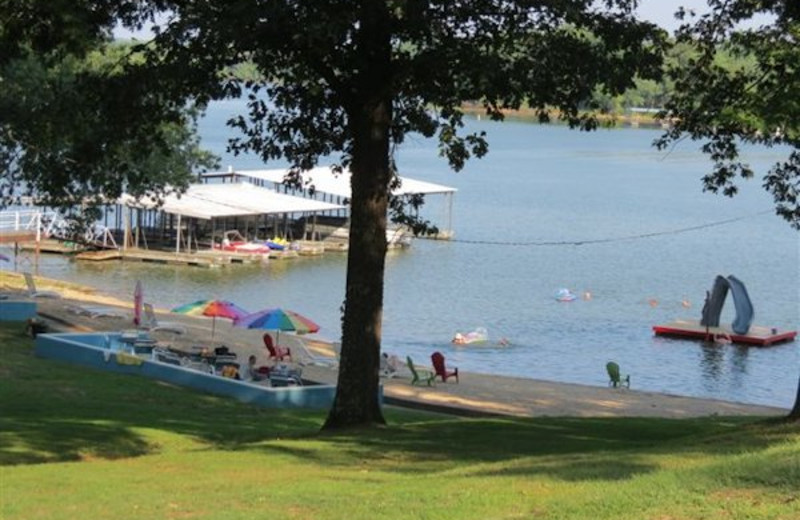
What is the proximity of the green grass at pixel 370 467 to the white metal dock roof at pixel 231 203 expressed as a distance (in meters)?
37.7

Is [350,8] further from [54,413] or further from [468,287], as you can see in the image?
[468,287]

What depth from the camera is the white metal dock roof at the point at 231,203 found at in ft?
181

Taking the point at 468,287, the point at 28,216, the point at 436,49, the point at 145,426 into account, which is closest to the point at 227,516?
the point at 436,49

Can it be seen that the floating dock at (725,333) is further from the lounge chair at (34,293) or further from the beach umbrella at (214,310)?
the lounge chair at (34,293)

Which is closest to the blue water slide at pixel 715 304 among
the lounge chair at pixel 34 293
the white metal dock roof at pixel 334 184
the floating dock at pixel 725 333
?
the floating dock at pixel 725 333

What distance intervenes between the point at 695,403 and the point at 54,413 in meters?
15.4

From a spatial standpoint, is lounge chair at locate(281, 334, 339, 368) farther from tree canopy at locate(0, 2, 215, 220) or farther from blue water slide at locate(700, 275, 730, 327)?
tree canopy at locate(0, 2, 215, 220)

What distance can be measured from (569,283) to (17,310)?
92.6 feet

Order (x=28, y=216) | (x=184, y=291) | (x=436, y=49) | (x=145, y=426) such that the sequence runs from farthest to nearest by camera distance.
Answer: (x=28, y=216)
(x=184, y=291)
(x=145, y=426)
(x=436, y=49)

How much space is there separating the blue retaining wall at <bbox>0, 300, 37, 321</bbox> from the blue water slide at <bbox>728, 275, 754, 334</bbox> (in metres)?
21.6

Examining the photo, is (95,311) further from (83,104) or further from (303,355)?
(83,104)

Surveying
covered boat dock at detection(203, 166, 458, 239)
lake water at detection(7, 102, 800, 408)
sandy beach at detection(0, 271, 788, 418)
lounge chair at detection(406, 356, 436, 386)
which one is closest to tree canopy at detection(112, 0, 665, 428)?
lake water at detection(7, 102, 800, 408)

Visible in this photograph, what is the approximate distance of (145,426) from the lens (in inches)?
599

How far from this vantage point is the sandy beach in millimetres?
23422
